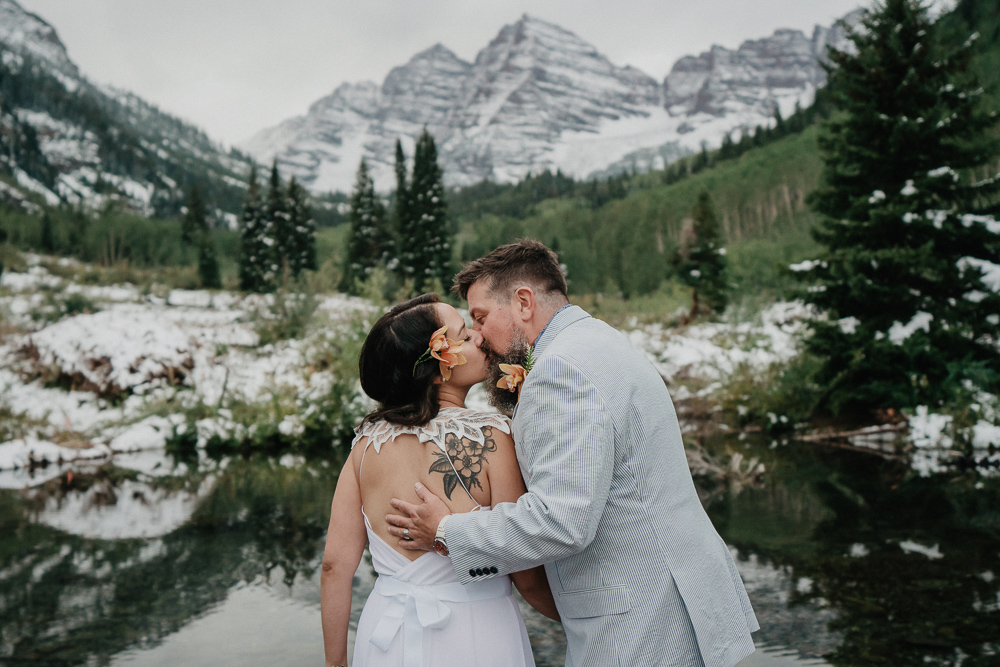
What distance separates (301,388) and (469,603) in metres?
10.8

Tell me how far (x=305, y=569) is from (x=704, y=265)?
1011 inches

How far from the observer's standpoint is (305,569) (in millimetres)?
5688

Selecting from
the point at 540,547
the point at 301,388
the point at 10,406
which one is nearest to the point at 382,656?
the point at 540,547

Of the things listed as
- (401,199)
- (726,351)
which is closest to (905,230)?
(726,351)

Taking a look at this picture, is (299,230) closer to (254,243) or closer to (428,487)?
(254,243)

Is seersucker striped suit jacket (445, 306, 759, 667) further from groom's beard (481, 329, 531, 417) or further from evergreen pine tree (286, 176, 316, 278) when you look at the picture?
evergreen pine tree (286, 176, 316, 278)

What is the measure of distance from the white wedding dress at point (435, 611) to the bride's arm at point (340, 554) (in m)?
0.08

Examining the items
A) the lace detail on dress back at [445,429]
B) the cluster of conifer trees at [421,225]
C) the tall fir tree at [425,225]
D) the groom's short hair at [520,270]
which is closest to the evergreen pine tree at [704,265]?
the cluster of conifer trees at [421,225]

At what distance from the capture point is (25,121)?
89.0 meters

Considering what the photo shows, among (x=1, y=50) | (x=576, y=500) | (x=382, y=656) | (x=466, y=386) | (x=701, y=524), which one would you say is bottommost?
(x=382, y=656)

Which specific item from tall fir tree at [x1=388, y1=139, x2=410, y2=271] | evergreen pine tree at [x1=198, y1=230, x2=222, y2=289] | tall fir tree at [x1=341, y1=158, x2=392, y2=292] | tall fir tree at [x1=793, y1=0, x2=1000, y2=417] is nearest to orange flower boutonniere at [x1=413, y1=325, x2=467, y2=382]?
tall fir tree at [x1=793, y1=0, x2=1000, y2=417]

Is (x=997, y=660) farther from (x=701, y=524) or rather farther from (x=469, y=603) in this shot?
(x=469, y=603)

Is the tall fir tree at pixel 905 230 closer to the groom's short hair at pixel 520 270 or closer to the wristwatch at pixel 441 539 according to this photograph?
the groom's short hair at pixel 520 270

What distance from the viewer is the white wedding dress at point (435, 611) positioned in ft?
7.05
